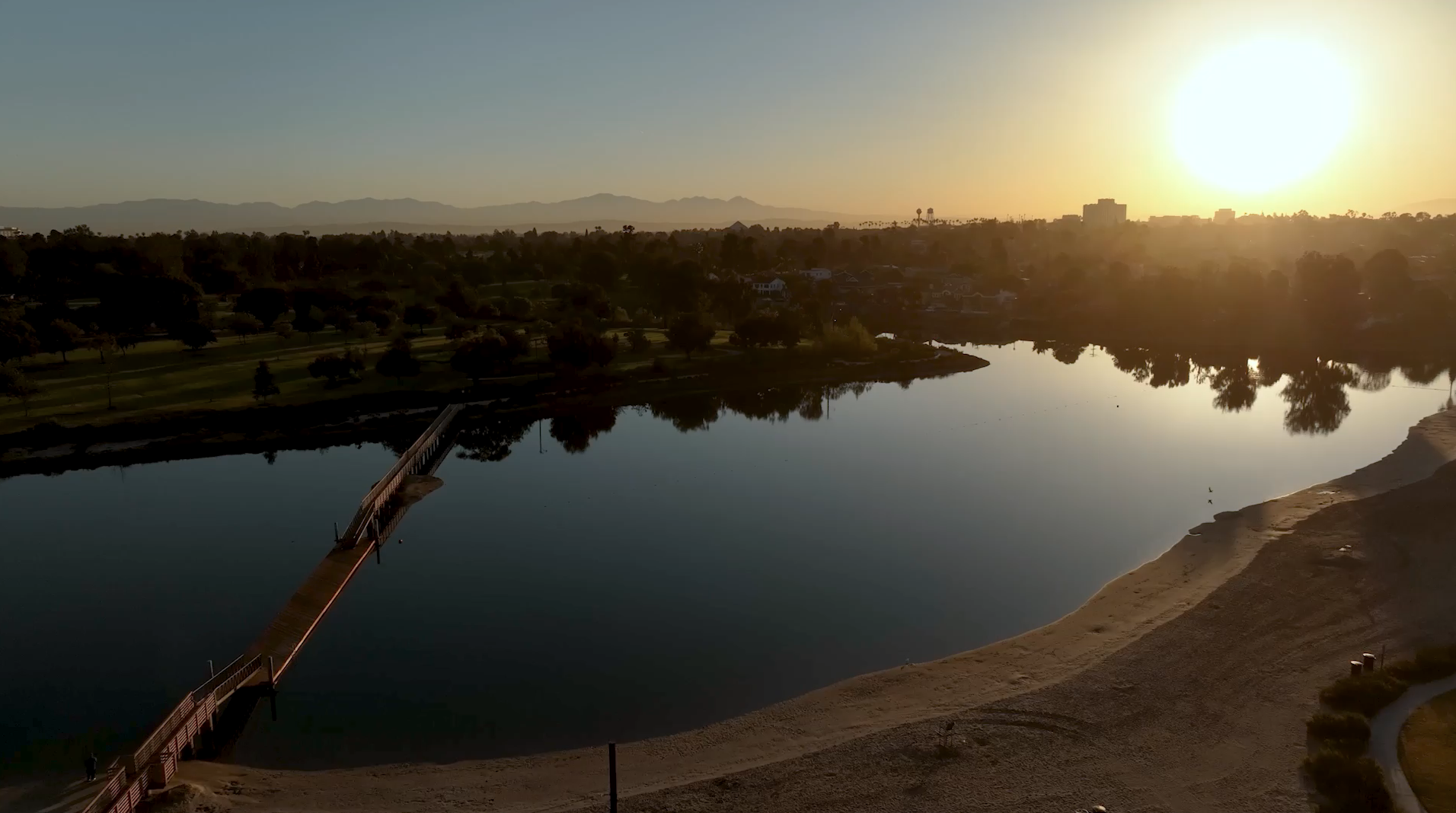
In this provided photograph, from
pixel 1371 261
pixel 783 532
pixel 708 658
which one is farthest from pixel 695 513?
pixel 1371 261

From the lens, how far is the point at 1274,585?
2564cm

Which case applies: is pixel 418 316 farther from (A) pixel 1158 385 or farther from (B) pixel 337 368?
(A) pixel 1158 385

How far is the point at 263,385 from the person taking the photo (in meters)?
47.8

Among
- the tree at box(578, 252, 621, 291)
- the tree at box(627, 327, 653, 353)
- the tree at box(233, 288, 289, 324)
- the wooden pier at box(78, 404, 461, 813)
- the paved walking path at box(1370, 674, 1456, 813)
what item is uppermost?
the tree at box(578, 252, 621, 291)

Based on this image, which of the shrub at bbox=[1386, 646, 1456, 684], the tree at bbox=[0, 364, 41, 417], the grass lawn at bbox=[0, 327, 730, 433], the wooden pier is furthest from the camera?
the grass lawn at bbox=[0, 327, 730, 433]

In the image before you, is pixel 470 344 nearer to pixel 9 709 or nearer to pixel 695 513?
pixel 695 513

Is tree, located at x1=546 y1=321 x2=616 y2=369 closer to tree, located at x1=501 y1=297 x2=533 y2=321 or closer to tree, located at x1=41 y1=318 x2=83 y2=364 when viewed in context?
tree, located at x1=501 y1=297 x2=533 y2=321

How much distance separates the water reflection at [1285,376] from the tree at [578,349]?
3809 centimetres

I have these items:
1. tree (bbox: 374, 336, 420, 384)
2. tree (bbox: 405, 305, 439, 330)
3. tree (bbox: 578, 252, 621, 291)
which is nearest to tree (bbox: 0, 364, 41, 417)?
tree (bbox: 374, 336, 420, 384)

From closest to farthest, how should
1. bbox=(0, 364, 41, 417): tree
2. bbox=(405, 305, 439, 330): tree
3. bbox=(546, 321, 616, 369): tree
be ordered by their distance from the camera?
bbox=(0, 364, 41, 417): tree → bbox=(546, 321, 616, 369): tree → bbox=(405, 305, 439, 330): tree

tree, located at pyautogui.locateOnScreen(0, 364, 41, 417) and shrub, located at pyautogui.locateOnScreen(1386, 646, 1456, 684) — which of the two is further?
tree, located at pyautogui.locateOnScreen(0, 364, 41, 417)

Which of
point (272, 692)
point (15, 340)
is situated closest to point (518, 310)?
point (15, 340)

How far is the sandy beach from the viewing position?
1672cm

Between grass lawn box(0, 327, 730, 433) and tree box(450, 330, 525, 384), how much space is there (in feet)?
4.35
